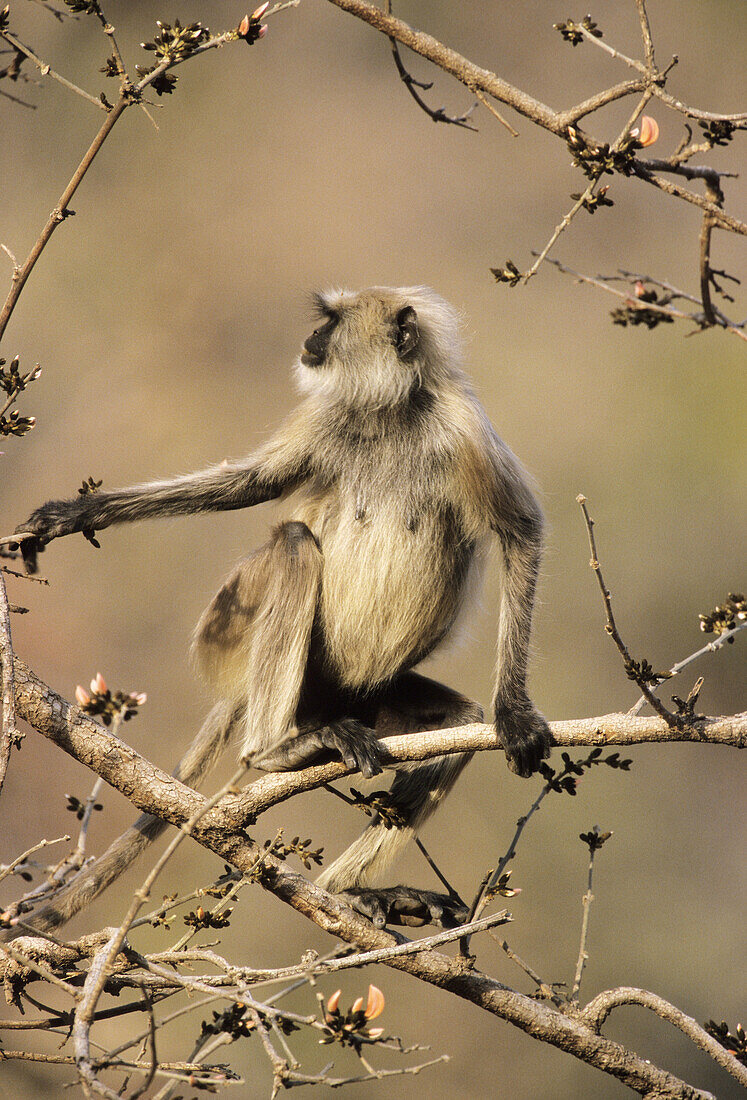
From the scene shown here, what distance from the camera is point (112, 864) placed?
276 cm

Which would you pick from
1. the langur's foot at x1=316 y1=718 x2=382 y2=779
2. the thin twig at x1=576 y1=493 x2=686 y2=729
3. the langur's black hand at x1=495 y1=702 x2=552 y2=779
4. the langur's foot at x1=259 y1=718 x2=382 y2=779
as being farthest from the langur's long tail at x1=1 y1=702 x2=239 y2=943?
the thin twig at x1=576 y1=493 x2=686 y2=729

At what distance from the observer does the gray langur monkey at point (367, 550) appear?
9.57ft

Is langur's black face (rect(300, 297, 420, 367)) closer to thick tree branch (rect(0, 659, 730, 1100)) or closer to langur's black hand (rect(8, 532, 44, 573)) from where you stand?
langur's black hand (rect(8, 532, 44, 573))

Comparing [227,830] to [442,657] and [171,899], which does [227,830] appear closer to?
[171,899]

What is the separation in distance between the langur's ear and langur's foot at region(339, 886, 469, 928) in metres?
1.63

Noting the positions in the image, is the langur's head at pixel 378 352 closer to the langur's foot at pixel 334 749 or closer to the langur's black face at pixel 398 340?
the langur's black face at pixel 398 340

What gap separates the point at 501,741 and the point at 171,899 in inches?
33.6

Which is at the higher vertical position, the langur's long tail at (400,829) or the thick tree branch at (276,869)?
the langur's long tail at (400,829)

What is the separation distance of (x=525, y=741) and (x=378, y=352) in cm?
135

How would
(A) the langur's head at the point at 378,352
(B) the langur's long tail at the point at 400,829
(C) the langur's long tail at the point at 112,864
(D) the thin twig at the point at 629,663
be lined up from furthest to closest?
(A) the langur's head at the point at 378,352, (B) the langur's long tail at the point at 400,829, (C) the langur's long tail at the point at 112,864, (D) the thin twig at the point at 629,663

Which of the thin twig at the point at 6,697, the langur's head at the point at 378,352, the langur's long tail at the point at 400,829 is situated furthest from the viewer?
the langur's head at the point at 378,352

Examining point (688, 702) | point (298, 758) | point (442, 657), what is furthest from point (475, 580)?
point (688, 702)

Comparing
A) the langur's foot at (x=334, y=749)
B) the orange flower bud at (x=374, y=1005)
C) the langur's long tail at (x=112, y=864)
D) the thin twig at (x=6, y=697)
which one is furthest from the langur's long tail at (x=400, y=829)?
the thin twig at (x=6, y=697)

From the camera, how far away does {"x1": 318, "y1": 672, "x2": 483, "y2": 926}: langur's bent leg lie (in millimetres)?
2891
